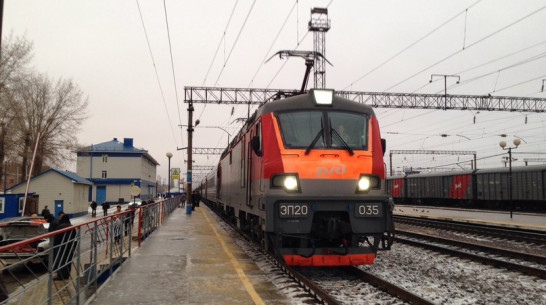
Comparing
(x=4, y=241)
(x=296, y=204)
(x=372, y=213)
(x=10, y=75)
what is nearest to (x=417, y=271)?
(x=372, y=213)

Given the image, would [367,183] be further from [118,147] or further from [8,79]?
[118,147]

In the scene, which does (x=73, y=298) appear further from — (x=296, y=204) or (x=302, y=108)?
(x=302, y=108)

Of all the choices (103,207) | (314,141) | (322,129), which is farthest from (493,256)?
(103,207)

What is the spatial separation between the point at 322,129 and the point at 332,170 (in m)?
0.83

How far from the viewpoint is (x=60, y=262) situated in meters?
5.30

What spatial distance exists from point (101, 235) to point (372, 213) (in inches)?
187

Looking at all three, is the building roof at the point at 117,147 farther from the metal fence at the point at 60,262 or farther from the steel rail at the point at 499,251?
the metal fence at the point at 60,262

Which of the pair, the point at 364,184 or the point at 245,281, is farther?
the point at 364,184

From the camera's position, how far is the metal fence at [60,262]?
400 centimetres

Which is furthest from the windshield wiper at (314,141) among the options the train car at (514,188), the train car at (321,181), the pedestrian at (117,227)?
the train car at (514,188)

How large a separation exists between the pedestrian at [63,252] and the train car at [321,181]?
3079 mm

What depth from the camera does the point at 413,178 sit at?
41719 millimetres

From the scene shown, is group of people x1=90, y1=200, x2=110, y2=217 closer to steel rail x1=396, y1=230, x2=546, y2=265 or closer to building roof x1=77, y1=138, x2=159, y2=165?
steel rail x1=396, y1=230, x2=546, y2=265

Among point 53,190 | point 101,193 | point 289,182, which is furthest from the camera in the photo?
point 101,193
